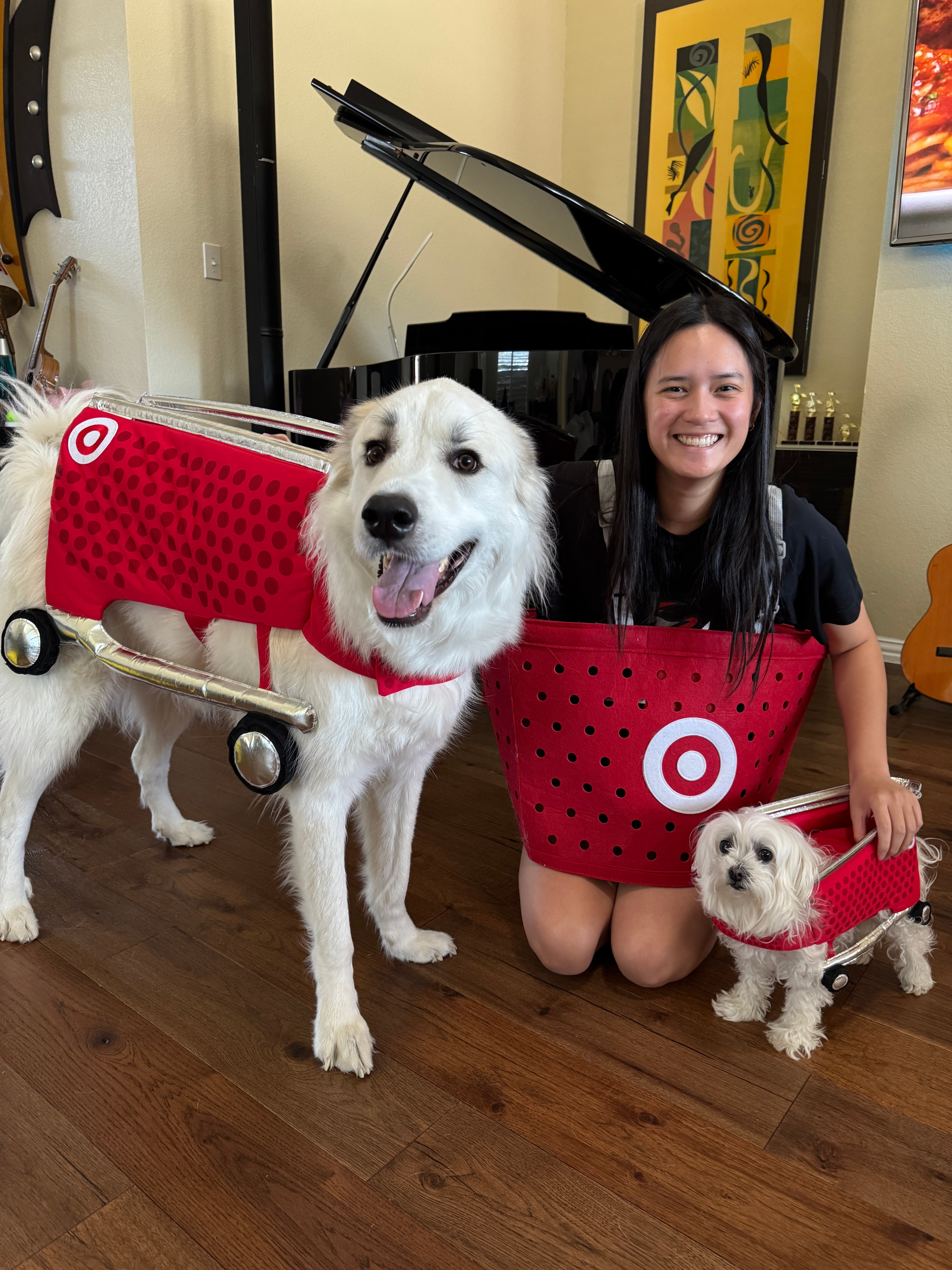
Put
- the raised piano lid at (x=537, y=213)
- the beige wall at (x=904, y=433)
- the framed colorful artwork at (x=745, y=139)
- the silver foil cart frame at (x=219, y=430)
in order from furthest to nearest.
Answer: the framed colorful artwork at (x=745, y=139), the beige wall at (x=904, y=433), the raised piano lid at (x=537, y=213), the silver foil cart frame at (x=219, y=430)

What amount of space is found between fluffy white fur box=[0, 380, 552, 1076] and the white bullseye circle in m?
0.39

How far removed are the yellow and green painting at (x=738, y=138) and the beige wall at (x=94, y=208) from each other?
2663 millimetres

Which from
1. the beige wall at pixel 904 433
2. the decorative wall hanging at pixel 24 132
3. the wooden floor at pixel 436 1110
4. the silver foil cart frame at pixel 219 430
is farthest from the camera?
the beige wall at pixel 904 433

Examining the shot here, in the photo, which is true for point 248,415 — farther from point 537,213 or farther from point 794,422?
point 794,422

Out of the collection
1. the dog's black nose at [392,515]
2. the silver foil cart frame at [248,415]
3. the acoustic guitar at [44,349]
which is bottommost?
the dog's black nose at [392,515]

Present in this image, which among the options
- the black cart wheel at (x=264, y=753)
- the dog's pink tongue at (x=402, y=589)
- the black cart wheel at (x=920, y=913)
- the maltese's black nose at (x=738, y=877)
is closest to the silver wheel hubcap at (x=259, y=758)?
the black cart wheel at (x=264, y=753)

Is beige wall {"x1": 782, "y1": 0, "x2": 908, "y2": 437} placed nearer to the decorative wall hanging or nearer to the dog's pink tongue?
the dog's pink tongue

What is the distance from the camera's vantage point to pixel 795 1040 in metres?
1.19

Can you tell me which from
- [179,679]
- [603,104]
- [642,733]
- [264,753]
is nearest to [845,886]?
[642,733]

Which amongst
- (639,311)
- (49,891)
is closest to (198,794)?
(49,891)

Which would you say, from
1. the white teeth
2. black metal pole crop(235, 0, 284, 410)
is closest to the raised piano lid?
black metal pole crop(235, 0, 284, 410)

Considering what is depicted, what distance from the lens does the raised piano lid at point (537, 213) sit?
198 centimetres

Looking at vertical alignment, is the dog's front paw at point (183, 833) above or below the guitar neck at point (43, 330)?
below

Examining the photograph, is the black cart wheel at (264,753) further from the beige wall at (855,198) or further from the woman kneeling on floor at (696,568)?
the beige wall at (855,198)
